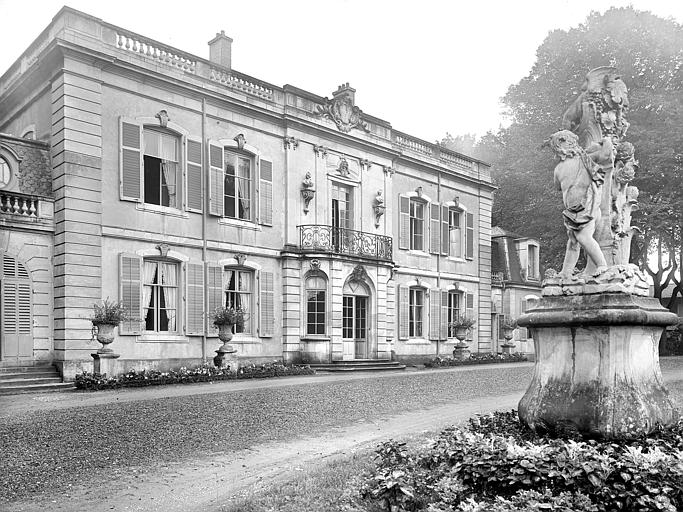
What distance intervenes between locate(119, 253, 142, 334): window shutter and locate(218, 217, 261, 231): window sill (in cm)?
294

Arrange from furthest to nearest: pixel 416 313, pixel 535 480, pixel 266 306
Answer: pixel 416 313 → pixel 266 306 → pixel 535 480

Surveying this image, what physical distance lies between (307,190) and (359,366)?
5.89 meters

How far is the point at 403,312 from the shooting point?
930 inches

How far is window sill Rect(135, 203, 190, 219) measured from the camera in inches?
637

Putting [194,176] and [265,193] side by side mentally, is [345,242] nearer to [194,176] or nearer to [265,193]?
[265,193]

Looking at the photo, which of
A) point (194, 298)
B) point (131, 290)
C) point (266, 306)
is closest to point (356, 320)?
point (266, 306)

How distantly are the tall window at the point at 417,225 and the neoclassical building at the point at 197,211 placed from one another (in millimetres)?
60

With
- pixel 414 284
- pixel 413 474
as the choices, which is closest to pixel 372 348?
pixel 414 284

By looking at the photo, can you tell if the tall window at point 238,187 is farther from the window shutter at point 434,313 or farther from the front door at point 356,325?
the window shutter at point 434,313

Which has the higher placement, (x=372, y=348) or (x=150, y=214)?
(x=150, y=214)

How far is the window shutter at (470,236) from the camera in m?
27.1

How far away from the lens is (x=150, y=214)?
1636cm

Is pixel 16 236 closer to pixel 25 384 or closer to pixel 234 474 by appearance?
pixel 25 384

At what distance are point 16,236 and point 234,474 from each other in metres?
10.7
